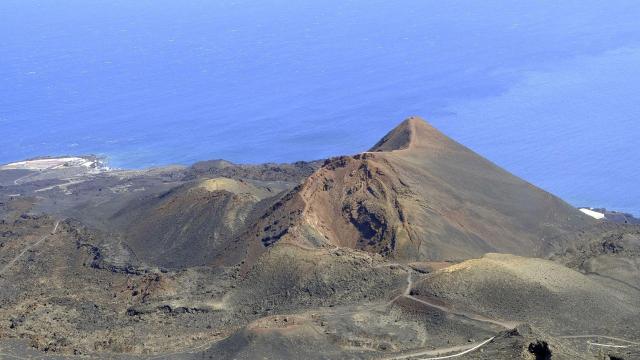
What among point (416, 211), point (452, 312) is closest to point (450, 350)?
point (452, 312)

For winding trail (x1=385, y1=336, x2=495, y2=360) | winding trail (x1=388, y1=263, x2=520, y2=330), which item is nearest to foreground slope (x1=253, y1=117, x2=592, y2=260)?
winding trail (x1=388, y1=263, x2=520, y2=330)

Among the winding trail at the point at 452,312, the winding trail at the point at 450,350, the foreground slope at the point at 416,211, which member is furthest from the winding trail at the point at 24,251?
the winding trail at the point at 450,350

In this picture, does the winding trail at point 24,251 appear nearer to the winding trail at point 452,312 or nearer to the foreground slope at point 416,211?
the foreground slope at point 416,211

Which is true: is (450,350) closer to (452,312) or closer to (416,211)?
(452,312)

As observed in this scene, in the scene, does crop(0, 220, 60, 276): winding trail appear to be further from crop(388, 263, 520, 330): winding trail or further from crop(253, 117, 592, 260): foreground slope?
crop(388, 263, 520, 330): winding trail

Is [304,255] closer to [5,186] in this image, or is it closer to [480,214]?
[480,214]

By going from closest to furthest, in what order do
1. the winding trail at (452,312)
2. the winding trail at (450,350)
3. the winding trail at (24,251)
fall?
the winding trail at (450,350) → the winding trail at (452,312) → the winding trail at (24,251)

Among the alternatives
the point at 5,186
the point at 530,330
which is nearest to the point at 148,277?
the point at 530,330

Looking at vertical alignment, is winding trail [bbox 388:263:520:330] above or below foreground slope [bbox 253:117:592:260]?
below
